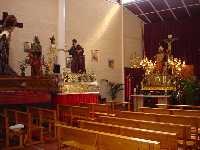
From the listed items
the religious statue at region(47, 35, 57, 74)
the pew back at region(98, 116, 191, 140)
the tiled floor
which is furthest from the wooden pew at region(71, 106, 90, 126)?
the religious statue at region(47, 35, 57, 74)

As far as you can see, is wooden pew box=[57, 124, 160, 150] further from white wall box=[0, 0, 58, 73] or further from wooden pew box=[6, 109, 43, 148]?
white wall box=[0, 0, 58, 73]

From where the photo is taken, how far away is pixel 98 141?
434 cm

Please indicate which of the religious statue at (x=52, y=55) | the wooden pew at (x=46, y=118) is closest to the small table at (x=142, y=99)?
the religious statue at (x=52, y=55)

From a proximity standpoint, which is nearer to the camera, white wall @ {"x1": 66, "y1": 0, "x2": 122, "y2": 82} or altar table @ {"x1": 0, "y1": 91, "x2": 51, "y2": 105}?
altar table @ {"x1": 0, "y1": 91, "x2": 51, "y2": 105}

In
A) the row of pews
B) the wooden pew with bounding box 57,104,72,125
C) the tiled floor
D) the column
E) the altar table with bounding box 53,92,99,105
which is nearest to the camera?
the row of pews

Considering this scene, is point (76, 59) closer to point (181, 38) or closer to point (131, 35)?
point (131, 35)

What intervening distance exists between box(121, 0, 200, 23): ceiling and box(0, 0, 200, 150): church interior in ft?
0.15

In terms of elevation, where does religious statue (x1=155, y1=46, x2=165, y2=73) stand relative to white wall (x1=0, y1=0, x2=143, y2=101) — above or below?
below

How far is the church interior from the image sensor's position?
5258 mm

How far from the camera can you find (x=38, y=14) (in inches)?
478

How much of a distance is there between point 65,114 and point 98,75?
6.01 metres

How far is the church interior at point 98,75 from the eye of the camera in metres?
5.26

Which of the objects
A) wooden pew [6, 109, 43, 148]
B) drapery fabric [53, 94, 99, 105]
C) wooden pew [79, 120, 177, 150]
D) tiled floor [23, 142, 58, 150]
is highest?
drapery fabric [53, 94, 99, 105]

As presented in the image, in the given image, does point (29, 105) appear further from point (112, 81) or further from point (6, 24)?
point (112, 81)
